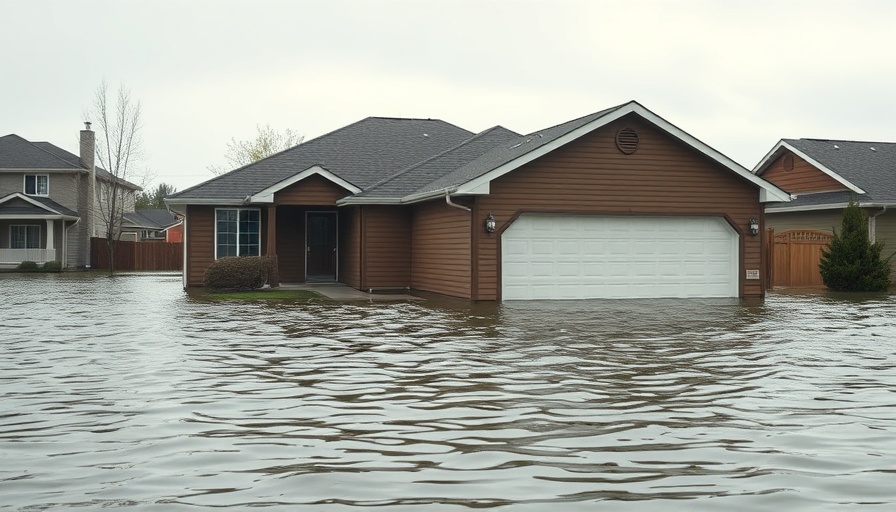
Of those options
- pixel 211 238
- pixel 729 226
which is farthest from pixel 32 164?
pixel 729 226

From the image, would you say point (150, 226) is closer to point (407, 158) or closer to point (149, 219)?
point (149, 219)

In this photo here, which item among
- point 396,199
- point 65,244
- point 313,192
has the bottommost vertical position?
point 65,244

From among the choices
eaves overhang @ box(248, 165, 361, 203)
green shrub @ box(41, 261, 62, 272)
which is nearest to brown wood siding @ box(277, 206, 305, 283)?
eaves overhang @ box(248, 165, 361, 203)

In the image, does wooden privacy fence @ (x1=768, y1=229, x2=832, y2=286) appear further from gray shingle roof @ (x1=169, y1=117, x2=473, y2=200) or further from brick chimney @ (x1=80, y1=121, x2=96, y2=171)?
brick chimney @ (x1=80, y1=121, x2=96, y2=171)

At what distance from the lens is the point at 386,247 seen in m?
28.9

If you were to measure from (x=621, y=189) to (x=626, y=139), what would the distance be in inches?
48.9

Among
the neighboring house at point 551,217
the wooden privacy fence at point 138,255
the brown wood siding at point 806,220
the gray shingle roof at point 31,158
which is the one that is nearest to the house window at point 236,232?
the neighboring house at point 551,217

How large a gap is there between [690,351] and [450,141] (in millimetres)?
23083

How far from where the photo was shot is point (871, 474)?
632cm

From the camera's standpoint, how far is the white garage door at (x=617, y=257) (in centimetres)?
2367

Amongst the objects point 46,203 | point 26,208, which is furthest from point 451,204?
point 46,203

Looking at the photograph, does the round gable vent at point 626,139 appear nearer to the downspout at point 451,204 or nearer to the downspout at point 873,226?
the downspout at point 451,204

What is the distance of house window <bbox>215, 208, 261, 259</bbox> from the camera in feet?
98.8

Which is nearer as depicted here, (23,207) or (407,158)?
(407,158)
